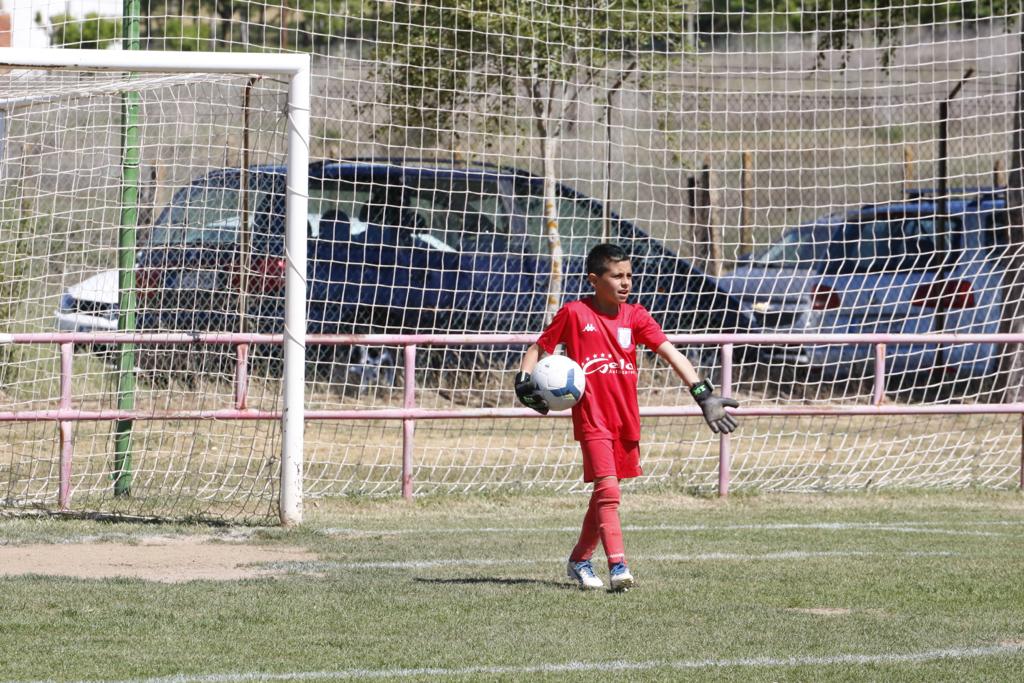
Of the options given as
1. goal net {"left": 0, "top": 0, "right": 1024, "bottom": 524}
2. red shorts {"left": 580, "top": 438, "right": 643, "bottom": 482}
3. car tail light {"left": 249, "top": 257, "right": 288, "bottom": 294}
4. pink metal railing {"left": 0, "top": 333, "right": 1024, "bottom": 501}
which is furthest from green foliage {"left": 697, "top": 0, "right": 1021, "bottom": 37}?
red shorts {"left": 580, "top": 438, "right": 643, "bottom": 482}

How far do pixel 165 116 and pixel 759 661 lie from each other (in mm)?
6051

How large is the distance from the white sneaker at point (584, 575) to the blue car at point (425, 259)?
3.42 meters

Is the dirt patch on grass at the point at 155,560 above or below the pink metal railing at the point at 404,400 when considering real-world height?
below

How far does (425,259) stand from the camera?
1213cm

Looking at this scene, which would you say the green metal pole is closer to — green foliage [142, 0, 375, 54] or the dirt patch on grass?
the dirt patch on grass

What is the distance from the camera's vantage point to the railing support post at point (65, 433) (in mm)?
9242

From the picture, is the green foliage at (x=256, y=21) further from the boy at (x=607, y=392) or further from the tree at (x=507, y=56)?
the boy at (x=607, y=392)

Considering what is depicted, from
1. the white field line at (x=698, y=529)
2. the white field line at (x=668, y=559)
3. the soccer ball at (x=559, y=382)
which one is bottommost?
the white field line at (x=698, y=529)

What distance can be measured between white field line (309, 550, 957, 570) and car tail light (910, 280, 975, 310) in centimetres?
617

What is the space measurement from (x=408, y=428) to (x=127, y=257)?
2.02 metres

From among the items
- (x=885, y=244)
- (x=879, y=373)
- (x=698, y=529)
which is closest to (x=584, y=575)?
(x=698, y=529)

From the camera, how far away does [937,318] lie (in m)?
14.3

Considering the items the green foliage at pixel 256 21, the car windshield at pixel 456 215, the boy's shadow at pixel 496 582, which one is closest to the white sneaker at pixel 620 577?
the boy's shadow at pixel 496 582

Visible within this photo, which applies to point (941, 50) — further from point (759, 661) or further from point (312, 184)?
point (759, 661)
